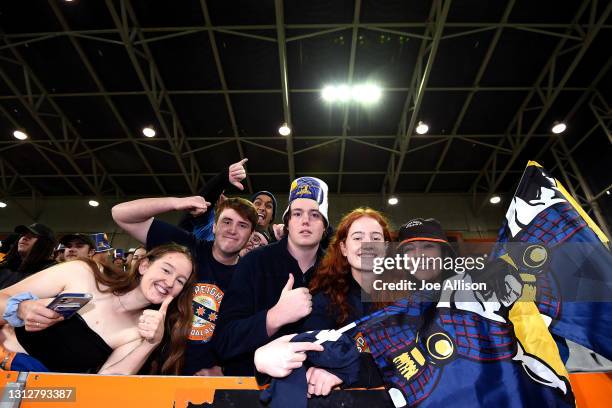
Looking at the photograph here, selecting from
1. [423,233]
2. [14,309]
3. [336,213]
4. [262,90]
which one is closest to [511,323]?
[423,233]

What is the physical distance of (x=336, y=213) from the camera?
12977mm

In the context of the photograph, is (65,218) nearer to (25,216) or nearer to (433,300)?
(25,216)

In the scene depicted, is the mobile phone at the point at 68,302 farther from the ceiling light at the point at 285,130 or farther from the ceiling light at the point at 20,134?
the ceiling light at the point at 20,134

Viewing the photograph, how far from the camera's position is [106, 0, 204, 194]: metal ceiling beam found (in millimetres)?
6984

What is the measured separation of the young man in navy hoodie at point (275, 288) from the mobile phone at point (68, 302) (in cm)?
68

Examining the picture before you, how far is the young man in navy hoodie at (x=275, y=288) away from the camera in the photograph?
147 centimetres

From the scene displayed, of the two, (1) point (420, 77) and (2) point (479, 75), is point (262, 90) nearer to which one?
(1) point (420, 77)

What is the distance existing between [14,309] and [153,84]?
801 cm

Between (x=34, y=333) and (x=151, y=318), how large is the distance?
63 cm

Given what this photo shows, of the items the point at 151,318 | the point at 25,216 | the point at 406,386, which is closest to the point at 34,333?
the point at 151,318

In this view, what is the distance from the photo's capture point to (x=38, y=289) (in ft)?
5.92

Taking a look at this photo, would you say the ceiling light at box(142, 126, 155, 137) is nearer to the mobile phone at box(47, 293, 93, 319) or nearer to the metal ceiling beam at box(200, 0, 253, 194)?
the metal ceiling beam at box(200, 0, 253, 194)

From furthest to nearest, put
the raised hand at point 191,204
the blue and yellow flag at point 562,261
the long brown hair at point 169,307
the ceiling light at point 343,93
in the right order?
the ceiling light at point 343,93 < the raised hand at point 191,204 < the long brown hair at point 169,307 < the blue and yellow flag at point 562,261

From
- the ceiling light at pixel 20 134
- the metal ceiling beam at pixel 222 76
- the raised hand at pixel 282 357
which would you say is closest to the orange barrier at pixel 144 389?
the raised hand at pixel 282 357
